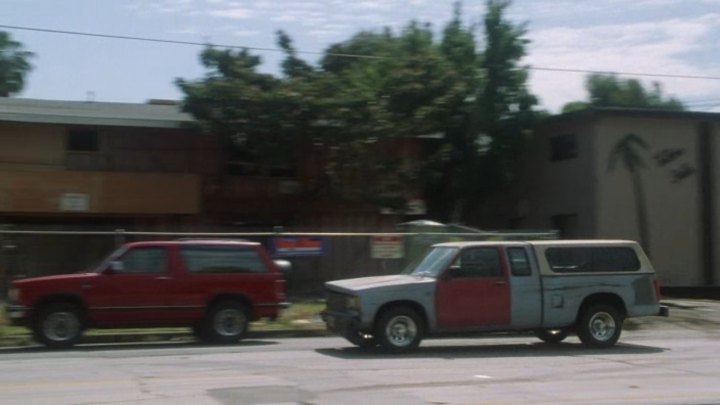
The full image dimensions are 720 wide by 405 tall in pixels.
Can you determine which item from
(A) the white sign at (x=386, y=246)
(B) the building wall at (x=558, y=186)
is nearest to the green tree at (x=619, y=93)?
(B) the building wall at (x=558, y=186)

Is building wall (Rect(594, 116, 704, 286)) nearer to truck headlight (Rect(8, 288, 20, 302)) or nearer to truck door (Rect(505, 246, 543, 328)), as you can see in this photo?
truck door (Rect(505, 246, 543, 328))

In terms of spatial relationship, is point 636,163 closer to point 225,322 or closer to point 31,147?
point 31,147

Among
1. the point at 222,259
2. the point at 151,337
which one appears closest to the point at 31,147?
the point at 151,337

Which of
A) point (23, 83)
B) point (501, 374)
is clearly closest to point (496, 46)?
point (501, 374)

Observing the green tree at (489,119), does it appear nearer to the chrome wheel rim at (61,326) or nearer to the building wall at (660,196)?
the building wall at (660,196)

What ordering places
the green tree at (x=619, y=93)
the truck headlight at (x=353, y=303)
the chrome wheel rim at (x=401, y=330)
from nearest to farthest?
1. the truck headlight at (x=353, y=303)
2. the chrome wheel rim at (x=401, y=330)
3. the green tree at (x=619, y=93)

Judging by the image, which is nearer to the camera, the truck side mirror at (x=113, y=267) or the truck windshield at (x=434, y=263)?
the truck windshield at (x=434, y=263)

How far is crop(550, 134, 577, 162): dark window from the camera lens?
34938 mm

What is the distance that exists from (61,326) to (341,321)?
4.98m

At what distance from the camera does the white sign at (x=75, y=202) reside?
97.3 ft

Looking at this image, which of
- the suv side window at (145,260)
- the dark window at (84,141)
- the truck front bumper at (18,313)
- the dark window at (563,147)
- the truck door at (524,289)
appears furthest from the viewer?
the dark window at (563,147)

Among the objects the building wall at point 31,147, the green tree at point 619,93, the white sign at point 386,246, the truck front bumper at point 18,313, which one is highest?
the green tree at point 619,93

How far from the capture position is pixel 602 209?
33.5 metres

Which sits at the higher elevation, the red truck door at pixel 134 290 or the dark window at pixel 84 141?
the dark window at pixel 84 141
